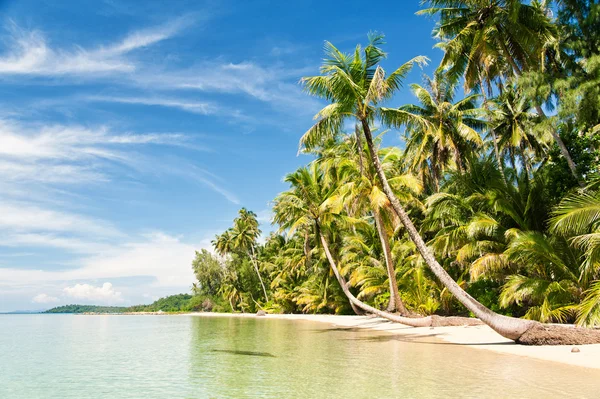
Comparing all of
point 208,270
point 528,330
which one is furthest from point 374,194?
point 208,270

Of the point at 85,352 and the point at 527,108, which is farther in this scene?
the point at 527,108

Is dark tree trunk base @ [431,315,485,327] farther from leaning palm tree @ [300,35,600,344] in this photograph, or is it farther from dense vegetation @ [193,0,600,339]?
leaning palm tree @ [300,35,600,344]

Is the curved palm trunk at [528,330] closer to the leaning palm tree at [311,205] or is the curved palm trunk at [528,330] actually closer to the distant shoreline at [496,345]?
the distant shoreline at [496,345]

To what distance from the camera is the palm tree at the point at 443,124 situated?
73.5 feet

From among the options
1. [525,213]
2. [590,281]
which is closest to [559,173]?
[525,213]

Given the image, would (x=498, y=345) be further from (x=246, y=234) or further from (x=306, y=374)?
(x=246, y=234)

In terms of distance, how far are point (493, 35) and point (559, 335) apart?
1101cm

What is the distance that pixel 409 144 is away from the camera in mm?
25016

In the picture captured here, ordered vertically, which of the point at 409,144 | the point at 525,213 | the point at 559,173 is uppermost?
the point at 409,144

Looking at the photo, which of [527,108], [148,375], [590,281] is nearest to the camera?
[148,375]

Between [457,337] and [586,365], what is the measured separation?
6.07 meters

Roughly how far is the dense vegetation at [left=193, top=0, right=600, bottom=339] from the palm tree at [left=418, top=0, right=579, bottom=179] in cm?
6

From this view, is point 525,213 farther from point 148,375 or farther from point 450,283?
point 148,375

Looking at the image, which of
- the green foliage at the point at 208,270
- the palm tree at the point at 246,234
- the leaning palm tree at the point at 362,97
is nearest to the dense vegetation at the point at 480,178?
the leaning palm tree at the point at 362,97
